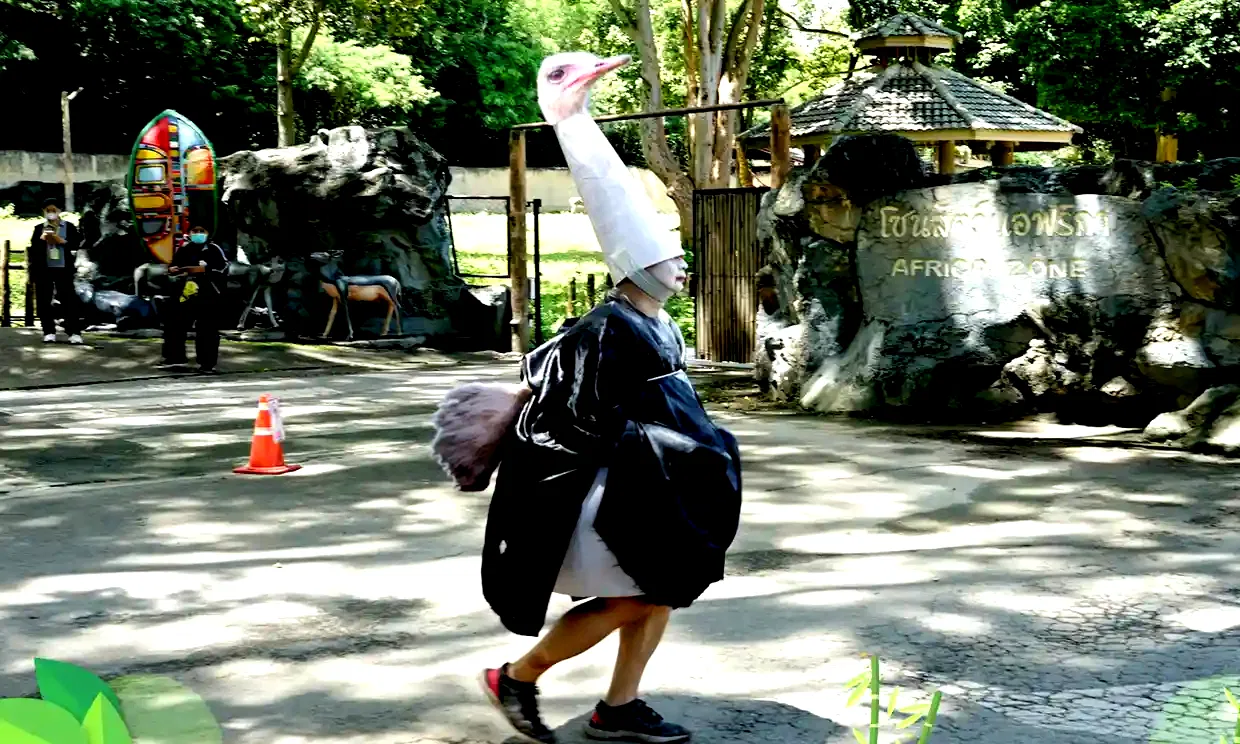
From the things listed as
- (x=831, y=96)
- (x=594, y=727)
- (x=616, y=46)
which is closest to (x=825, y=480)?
(x=594, y=727)

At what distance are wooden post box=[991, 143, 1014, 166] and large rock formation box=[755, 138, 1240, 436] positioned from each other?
43.3ft

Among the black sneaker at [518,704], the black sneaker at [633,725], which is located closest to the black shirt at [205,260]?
the black sneaker at [518,704]

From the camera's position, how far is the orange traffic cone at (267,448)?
928 cm

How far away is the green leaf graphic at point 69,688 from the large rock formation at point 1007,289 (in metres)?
10.2

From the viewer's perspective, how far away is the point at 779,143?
48.8ft

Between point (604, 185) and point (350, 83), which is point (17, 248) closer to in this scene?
point (350, 83)

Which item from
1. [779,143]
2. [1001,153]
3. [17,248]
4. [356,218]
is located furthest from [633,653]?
[17,248]

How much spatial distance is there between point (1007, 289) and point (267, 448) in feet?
19.5

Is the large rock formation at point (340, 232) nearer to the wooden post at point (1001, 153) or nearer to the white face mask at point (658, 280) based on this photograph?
the wooden post at point (1001, 153)

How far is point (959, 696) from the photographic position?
15.8 ft

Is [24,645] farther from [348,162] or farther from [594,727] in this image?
[348,162]

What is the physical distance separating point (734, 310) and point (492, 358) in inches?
153

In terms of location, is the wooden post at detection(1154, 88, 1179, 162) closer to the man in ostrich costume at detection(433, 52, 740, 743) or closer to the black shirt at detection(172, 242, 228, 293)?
the black shirt at detection(172, 242, 228, 293)

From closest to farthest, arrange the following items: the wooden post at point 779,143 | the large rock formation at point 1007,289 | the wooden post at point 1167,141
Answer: the large rock formation at point 1007,289 → the wooden post at point 779,143 → the wooden post at point 1167,141
